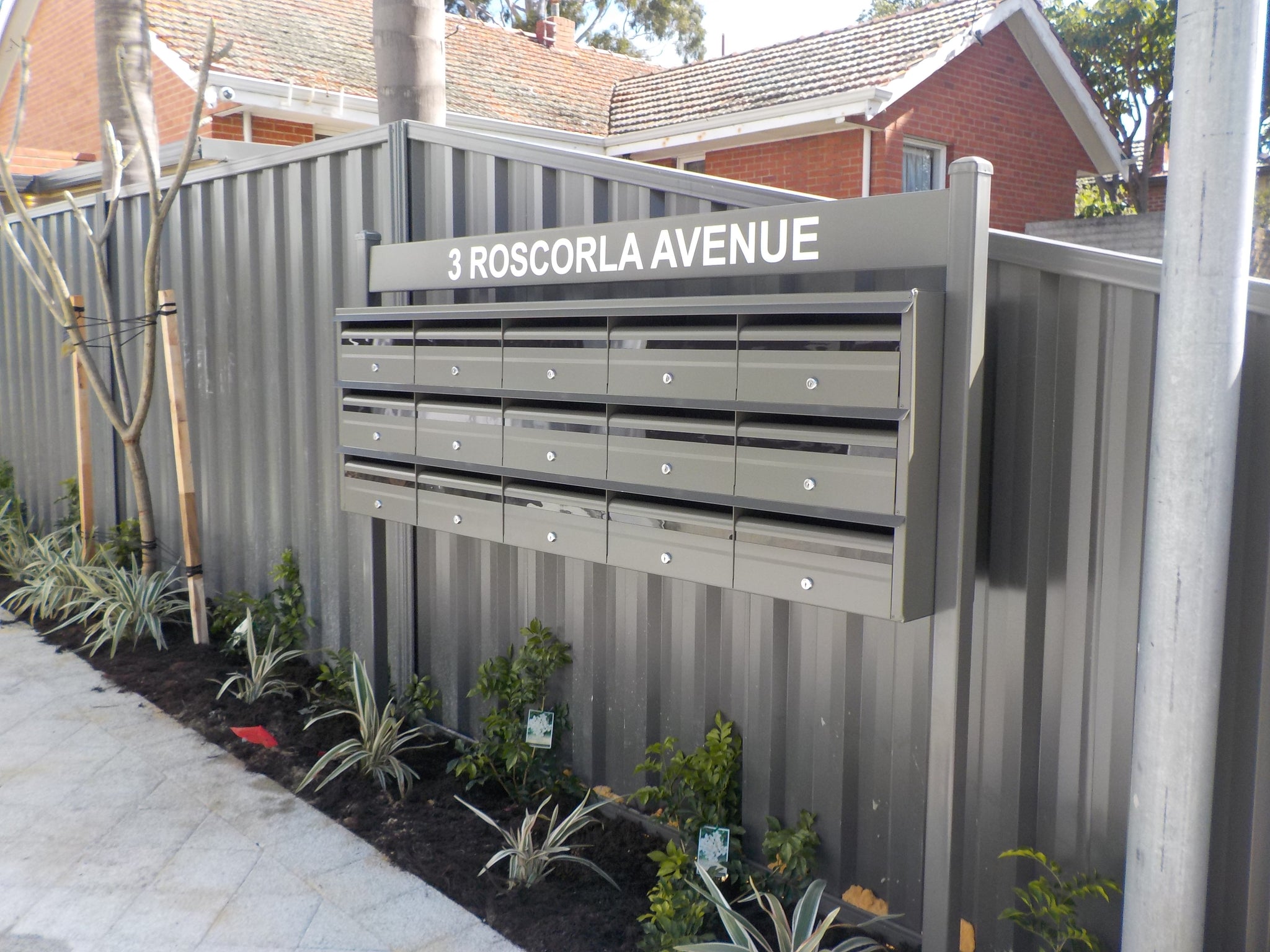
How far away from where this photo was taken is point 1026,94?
651 inches

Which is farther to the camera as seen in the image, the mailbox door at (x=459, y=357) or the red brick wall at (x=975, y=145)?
the red brick wall at (x=975, y=145)

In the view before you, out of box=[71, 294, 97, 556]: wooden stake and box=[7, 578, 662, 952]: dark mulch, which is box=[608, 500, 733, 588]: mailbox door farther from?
box=[71, 294, 97, 556]: wooden stake

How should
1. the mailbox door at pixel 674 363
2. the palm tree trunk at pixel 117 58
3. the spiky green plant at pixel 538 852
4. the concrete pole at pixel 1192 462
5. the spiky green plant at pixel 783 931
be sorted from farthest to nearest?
the palm tree trunk at pixel 117 58 < the spiky green plant at pixel 538 852 < the mailbox door at pixel 674 363 < the spiky green plant at pixel 783 931 < the concrete pole at pixel 1192 462

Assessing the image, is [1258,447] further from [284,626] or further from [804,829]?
[284,626]

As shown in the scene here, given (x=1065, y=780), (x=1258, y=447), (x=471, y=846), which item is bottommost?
(x=471, y=846)

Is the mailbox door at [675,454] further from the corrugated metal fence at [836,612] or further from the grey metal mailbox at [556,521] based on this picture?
the corrugated metal fence at [836,612]

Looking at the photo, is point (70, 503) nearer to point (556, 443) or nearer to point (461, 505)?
point (461, 505)

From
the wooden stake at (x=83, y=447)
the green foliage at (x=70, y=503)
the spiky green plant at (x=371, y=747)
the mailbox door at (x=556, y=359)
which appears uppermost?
the mailbox door at (x=556, y=359)

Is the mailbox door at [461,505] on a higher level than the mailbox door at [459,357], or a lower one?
lower

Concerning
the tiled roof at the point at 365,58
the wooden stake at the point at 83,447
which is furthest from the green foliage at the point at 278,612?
the tiled roof at the point at 365,58

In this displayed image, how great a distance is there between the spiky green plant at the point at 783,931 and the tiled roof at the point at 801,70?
11983mm

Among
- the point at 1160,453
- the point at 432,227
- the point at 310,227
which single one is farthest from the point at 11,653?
the point at 1160,453

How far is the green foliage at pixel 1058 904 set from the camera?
2676 millimetres

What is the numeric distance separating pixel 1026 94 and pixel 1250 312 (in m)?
15.8
